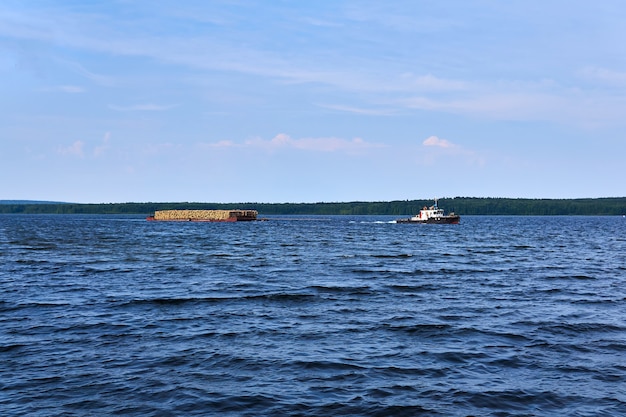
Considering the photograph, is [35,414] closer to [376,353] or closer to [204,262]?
[376,353]

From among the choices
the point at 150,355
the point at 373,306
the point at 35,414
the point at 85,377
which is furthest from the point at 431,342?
the point at 35,414

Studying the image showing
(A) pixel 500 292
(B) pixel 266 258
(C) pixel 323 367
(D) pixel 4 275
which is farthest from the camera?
(B) pixel 266 258

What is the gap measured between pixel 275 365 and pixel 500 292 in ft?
66.2

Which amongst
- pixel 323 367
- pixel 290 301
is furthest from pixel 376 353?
pixel 290 301

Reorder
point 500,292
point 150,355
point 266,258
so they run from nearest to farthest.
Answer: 1. point 150,355
2. point 500,292
3. point 266,258

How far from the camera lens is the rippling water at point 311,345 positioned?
51.7 feet

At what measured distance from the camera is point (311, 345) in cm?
2158

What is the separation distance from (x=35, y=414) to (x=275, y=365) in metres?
7.10

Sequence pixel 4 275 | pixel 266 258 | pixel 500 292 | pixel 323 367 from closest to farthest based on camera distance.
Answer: pixel 323 367, pixel 500 292, pixel 4 275, pixel 266 258

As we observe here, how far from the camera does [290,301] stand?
3111 centimetres

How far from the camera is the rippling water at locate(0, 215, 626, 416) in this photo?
15758mm

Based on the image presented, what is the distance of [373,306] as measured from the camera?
97.3 feet

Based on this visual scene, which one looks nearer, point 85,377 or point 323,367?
point 85,377

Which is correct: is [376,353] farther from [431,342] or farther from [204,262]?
[204,262]
